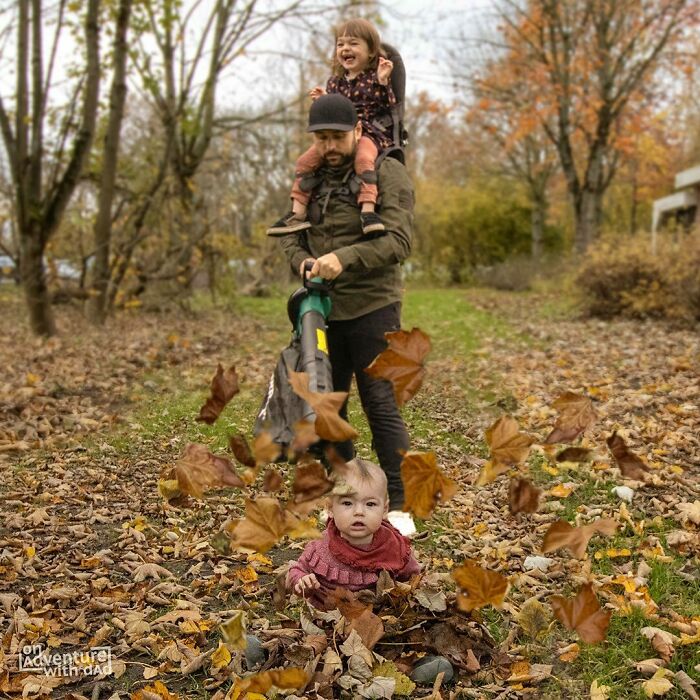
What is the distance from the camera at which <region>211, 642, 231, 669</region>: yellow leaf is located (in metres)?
2.70

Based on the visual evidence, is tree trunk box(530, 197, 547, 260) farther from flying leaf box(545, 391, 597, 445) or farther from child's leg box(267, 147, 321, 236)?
flying leaf box(545, 391, 597, 445)

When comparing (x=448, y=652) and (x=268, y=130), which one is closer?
(x=448, y=652)

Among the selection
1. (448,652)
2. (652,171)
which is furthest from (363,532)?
(652,171)

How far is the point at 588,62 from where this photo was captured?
792 inches

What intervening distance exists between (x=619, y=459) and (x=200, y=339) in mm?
9562

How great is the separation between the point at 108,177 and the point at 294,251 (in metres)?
8.94

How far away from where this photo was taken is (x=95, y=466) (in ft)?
16.5

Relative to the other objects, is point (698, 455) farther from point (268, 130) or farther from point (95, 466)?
point (268, 130)

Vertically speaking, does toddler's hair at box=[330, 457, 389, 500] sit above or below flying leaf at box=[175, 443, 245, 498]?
below

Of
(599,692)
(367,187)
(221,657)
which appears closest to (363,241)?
(367,187)

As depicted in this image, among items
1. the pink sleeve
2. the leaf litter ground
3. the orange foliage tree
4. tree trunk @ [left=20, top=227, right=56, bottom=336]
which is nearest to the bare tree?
tree trunk @ [left=20, top=227, right=56, bottom=336]

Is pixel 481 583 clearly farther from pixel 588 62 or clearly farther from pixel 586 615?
pixel 588 62

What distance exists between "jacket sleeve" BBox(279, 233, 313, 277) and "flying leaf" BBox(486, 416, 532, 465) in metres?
1.56

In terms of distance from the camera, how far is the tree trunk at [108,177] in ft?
35.8
